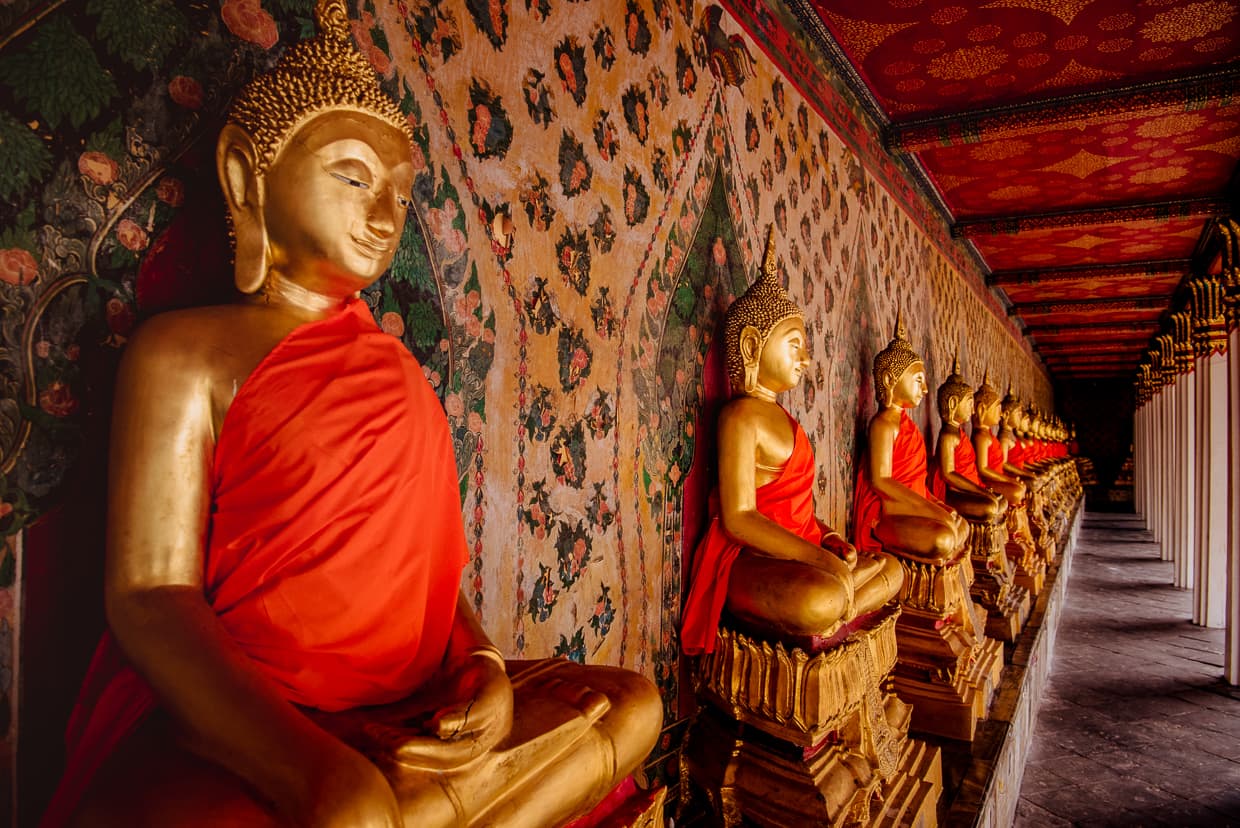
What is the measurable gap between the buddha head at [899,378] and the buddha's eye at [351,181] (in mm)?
3350

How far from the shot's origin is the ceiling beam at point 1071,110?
3934 millimetres

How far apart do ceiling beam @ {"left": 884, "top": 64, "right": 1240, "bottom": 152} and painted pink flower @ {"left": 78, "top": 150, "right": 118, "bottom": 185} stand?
460cm

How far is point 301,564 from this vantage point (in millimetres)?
885

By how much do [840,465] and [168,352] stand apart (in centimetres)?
350

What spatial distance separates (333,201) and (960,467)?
17.0 ft

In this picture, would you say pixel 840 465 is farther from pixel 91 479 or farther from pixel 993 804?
pixel 91 479

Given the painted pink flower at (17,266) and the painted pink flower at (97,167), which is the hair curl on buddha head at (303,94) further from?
the painted pink flower at (17,266)

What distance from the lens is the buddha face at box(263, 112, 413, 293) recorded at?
95cm

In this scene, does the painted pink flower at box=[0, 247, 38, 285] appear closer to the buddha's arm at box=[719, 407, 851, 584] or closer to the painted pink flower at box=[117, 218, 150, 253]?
the painted pink flower at box=[117, 218, 150, 253]

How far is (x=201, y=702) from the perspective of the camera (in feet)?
2.50

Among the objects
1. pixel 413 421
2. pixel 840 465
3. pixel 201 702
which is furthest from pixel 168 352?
pixel 840 465

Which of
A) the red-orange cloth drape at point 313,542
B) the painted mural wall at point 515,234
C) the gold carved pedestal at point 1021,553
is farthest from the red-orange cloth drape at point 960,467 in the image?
the red-orange cloth drape at point 313,542

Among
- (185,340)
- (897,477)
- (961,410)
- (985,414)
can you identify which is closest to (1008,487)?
(985,414)

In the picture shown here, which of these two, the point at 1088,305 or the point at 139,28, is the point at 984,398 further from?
the point at 1088,305
